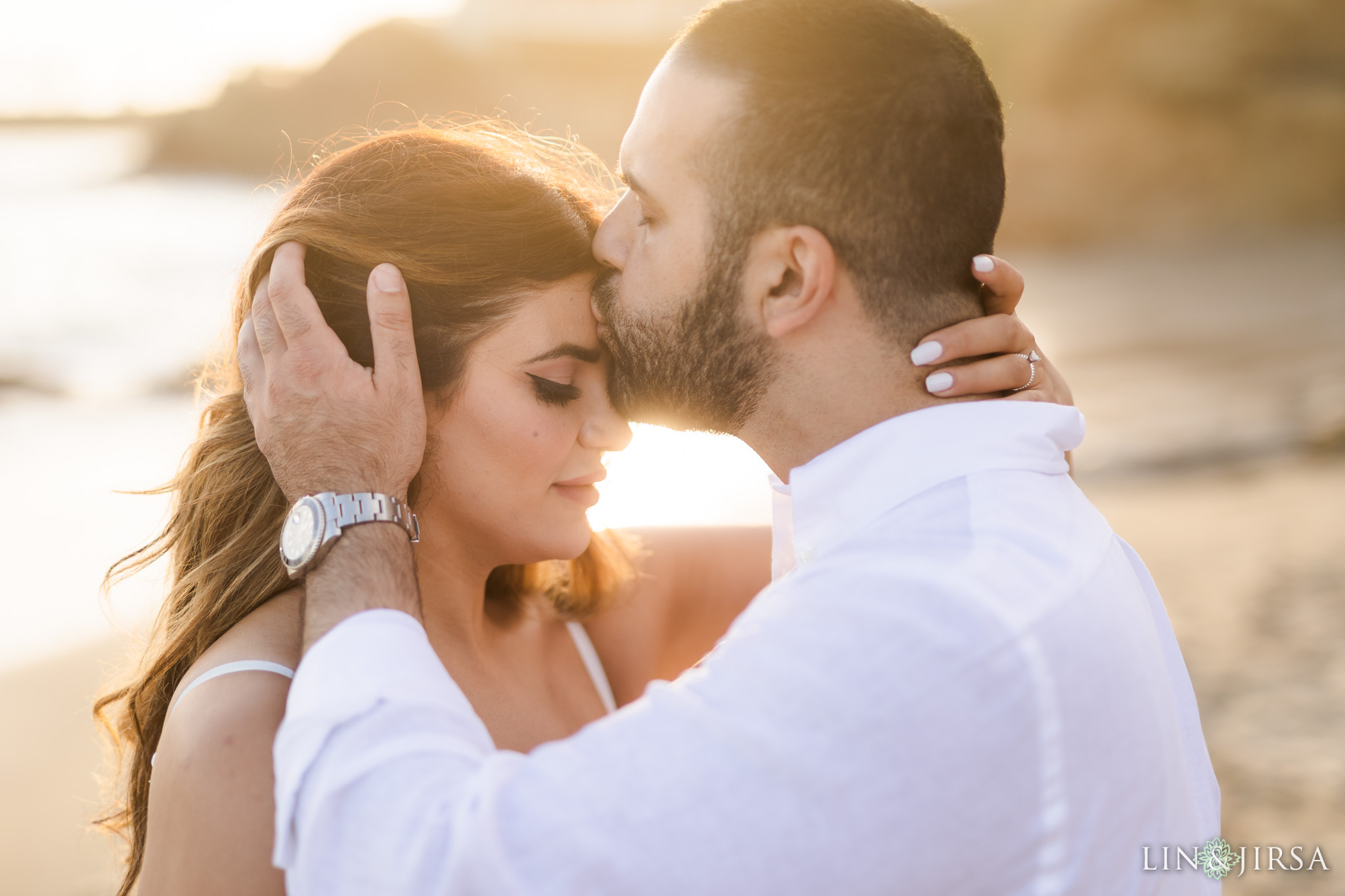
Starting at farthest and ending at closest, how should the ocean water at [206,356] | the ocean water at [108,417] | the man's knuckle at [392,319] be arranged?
the ocean water at [206,356], the ocean water at [108,417], the man's knuckle at [392,319]

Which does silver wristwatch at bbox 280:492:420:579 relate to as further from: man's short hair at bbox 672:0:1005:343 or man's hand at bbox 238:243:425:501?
man's short hair at bbox 672:0:1005:343

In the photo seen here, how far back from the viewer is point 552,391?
7.87 feet

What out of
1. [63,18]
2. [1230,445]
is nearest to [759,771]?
[1230,445]

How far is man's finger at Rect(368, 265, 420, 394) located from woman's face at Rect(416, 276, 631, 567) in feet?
0.70

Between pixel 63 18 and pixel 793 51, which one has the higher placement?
pixel 63 18

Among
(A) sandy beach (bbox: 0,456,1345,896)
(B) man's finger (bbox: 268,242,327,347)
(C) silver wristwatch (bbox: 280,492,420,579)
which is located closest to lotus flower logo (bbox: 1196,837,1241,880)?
(C) silver wristwatch (bbox: 280,492,420,579)

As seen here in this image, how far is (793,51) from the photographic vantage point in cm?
202

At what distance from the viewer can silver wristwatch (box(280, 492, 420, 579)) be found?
1.80 meters

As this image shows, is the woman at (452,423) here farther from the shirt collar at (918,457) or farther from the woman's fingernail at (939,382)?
the woman's fingernail at (939,382)

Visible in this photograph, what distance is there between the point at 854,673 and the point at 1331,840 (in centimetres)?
353

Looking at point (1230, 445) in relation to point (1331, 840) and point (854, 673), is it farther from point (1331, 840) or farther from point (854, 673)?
point (854, 673)

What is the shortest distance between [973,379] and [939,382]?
0.07 metres

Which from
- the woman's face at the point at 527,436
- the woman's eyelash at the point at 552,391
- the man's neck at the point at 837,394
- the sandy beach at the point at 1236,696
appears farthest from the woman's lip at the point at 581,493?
the sandy beach at the point at 1236,696

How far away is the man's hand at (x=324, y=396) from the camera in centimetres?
191
